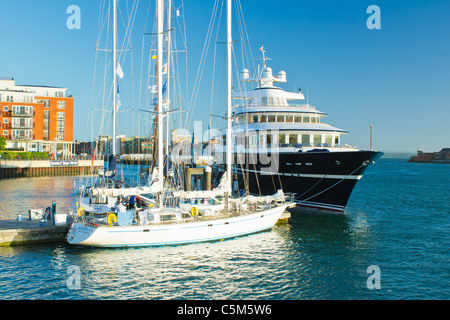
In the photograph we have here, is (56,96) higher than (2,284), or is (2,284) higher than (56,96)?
(56,96)

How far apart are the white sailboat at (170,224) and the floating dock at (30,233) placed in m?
1.31

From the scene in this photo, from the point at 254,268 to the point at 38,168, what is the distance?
216 feet

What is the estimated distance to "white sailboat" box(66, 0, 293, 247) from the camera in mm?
18188

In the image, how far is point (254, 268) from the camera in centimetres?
1639

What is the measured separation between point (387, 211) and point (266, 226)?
1637 cm

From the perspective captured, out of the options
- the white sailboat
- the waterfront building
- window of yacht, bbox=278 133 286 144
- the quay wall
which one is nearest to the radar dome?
window of yacht, bbox=278 133 286 144

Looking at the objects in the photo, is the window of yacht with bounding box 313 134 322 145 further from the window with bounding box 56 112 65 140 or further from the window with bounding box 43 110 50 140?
the window with bounding box 43 110 50 140

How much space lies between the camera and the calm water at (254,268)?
13.8 meters

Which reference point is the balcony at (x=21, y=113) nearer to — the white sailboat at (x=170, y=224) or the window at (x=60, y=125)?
the window at (x=60, y=125)

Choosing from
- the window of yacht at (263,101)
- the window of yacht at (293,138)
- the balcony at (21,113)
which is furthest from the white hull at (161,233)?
the balcony at (21,113)

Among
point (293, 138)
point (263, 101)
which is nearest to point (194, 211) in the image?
point (293, 138)

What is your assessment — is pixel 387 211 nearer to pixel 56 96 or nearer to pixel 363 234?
pixel 363 234

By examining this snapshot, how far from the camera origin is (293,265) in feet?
55.6
